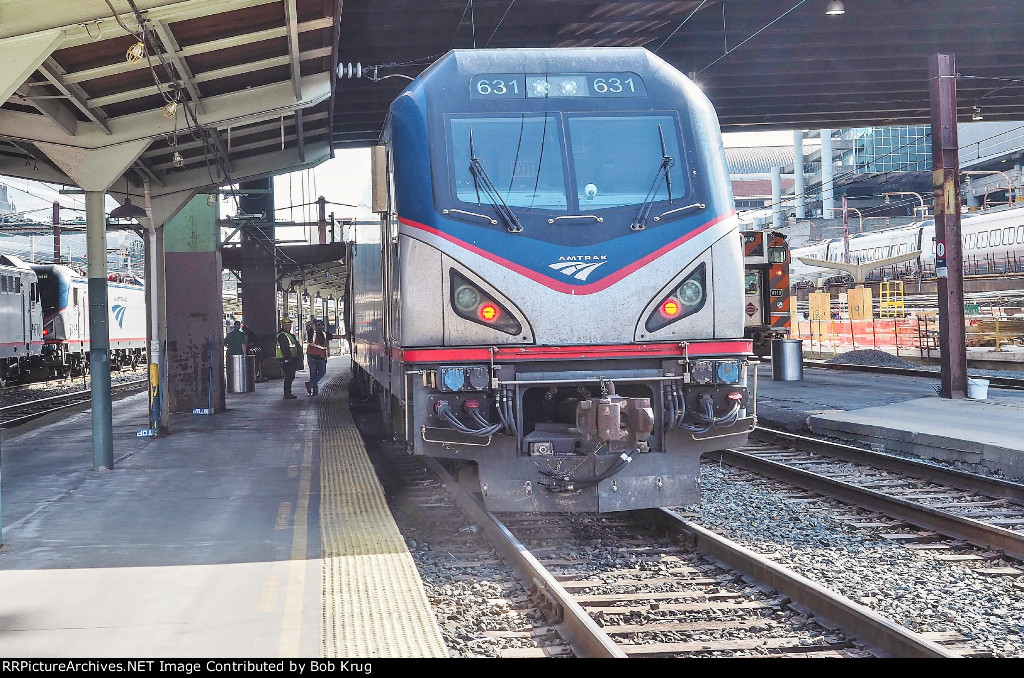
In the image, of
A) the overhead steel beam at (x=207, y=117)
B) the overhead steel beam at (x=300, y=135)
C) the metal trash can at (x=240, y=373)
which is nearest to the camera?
the overhead steel beam at (x=207, y=117)

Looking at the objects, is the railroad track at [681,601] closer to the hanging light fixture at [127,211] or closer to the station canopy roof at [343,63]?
the station canopy roof at [343,63]

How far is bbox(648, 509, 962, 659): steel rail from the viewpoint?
15.2 ft

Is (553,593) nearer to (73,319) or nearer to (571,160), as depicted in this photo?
(571,160)

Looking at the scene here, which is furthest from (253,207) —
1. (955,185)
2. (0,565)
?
(0,565)

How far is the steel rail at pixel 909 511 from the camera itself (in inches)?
271

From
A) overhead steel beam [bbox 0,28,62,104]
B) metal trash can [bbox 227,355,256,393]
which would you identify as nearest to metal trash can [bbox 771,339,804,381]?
metal trash can [bbox 227,355,256,393]

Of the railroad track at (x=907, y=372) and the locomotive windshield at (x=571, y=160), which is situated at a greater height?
the locomotive windshield at (x=571, y=160)

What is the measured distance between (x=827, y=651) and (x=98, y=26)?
22.6 feet

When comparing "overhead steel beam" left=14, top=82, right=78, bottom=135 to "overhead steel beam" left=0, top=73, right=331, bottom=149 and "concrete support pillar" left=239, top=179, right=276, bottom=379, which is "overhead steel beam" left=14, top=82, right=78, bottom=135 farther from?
"concrete support pillar" left=239, top=179, right=276, bottom=379

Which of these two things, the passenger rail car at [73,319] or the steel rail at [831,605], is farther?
the passenger rail car at [73,319]

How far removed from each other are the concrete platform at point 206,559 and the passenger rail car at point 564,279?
119cm

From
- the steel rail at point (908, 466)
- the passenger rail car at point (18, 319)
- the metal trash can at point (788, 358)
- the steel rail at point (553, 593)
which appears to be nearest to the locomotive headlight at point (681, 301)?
the steel rail at point (553, 593)

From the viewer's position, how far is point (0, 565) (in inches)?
253

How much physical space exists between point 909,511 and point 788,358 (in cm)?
1448
